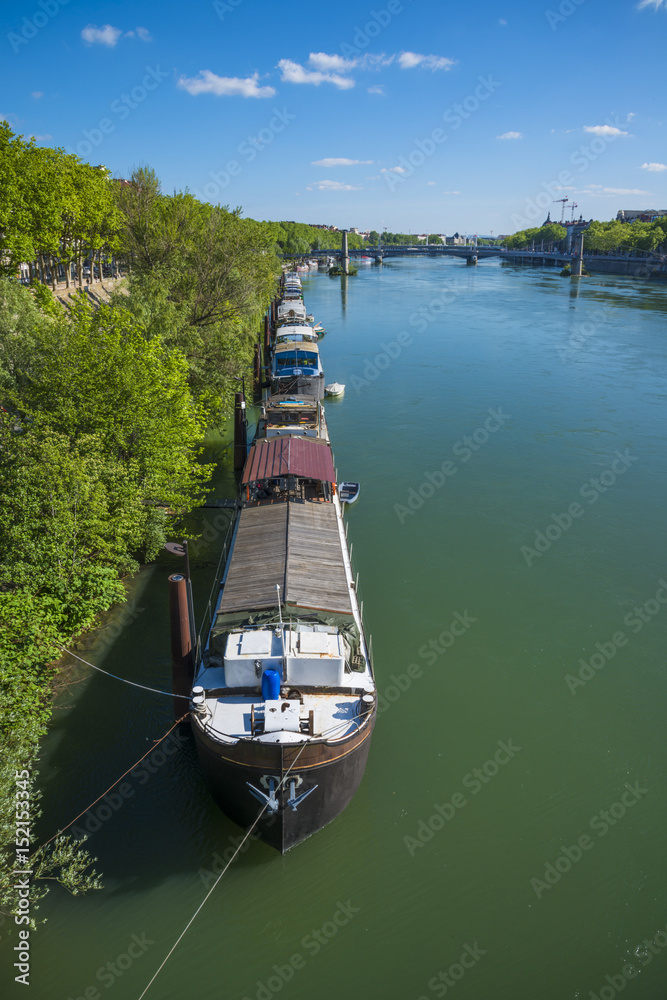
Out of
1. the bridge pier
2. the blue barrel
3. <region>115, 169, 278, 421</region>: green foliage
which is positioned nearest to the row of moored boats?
the blue barrel

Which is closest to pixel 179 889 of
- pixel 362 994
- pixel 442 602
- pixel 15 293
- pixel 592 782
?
pixel 362 994

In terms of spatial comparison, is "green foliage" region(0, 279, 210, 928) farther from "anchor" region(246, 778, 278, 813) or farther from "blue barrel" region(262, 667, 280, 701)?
"blue barrel" region(262, 667, 280, 701)

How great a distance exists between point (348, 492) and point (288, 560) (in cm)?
1139

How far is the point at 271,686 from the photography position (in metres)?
13.7

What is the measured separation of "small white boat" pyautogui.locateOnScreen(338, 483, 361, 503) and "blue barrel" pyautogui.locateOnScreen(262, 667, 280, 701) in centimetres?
1410

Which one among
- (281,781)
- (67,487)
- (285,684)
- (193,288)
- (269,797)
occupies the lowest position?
(269,797)

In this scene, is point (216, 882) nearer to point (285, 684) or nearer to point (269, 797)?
point (269, 797)

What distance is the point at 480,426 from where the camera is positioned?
133 feet

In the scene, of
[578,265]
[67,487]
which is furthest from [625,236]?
[67,487]

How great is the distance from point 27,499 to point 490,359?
51589 mm

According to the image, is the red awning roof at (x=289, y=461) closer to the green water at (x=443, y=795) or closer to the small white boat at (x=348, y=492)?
the small white boat at (x=348, y=492)

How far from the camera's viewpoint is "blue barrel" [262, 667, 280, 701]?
13656 millimetres

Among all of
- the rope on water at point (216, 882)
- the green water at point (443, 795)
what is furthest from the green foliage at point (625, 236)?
the rope on water at point (216, 882)

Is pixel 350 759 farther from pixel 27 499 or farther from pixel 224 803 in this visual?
pixel 27 499
